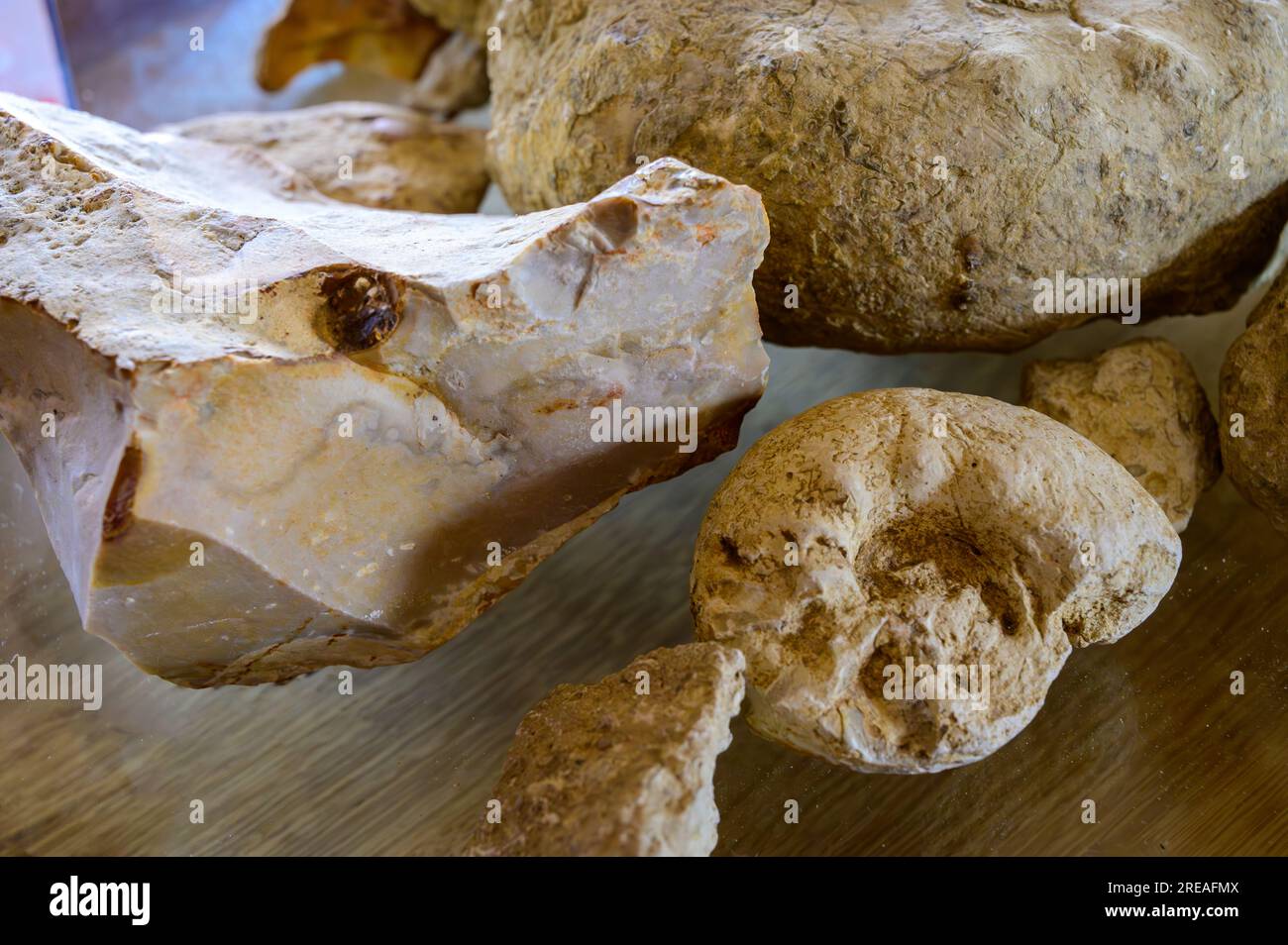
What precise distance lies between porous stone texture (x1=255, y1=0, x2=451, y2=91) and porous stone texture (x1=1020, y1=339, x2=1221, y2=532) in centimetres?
169

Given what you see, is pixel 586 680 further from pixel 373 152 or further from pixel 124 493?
pixel 373 152

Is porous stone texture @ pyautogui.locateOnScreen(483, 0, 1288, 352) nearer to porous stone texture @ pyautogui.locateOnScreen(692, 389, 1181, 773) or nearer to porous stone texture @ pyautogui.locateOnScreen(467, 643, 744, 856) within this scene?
porous stone texture @ pyautogui.locateOnScreen(692, 389, 1181, 773)

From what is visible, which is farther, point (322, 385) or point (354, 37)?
point (354, 37)

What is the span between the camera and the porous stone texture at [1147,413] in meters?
1.91

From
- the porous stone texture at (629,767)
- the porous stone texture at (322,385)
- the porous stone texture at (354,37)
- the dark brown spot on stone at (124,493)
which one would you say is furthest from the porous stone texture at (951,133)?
the porous stone texture at (354,37)

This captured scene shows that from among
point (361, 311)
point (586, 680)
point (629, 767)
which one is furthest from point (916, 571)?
point (361, 311)

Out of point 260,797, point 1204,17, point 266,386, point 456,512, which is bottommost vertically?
point 260,797

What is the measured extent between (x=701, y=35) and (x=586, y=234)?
0.49 metres

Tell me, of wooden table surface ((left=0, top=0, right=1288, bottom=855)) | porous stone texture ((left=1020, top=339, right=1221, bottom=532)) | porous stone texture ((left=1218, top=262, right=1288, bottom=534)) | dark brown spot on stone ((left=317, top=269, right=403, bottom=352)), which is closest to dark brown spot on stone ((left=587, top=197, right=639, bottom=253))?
dark brown spot on stone ((left=317, top=269, right=403, bottom=352))

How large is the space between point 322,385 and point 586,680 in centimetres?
65

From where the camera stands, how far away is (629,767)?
4.59 ft

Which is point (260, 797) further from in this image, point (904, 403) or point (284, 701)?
point (904, 403)

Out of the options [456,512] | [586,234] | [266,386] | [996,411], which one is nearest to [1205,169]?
[996,411]

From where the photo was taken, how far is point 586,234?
1530 millimetres
